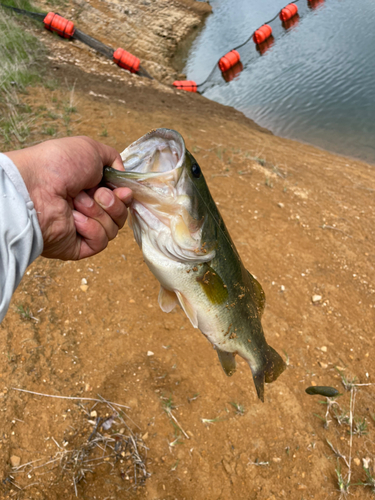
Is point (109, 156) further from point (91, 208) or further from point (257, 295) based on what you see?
point (257, 295)

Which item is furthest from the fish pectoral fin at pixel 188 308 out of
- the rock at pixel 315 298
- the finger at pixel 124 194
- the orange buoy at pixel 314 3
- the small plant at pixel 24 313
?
the orange buoy at pixel 314 3

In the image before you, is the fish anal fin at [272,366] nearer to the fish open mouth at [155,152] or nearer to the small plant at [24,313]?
the fish open mouth at [155,152]

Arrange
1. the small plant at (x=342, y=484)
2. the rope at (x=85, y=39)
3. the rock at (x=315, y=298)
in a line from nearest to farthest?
the small plant at (x=342, y=484) → the rock at (x=315, y=298) → the rope at (x=85, y=39)

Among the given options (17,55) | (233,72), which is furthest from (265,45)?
(17,55)

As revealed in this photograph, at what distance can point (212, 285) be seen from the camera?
2.03 m

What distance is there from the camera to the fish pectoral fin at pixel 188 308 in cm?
200

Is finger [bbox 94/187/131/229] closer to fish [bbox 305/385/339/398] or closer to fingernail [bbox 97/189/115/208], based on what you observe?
fingernail [bbox 97/189/115/208]

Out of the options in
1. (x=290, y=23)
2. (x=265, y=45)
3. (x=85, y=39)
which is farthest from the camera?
(x=290, y=23)

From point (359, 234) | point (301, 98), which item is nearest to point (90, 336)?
point (359, 234)

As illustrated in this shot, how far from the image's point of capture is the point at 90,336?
310 cm

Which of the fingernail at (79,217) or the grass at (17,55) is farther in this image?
the grass at (17,55)


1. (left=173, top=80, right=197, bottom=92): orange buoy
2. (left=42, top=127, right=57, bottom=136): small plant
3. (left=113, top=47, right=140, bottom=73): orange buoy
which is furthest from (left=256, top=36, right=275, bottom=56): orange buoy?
(left=42, top=127, right=57, bottom=136): small plant

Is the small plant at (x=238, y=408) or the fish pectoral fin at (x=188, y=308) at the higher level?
the fish pectoral fin at (x=188, y=308)

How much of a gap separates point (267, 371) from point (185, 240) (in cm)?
133
